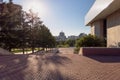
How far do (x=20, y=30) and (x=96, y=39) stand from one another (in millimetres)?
10899

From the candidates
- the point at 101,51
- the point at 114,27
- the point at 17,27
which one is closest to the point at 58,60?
the point at 101,51

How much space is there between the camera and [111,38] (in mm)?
34375

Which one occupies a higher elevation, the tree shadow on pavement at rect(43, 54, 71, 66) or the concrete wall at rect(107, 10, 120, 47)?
the concrete wall at rect(107, 10, 120, 47)

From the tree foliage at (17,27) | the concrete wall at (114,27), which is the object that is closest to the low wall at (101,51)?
the concrete wall at (114,27)

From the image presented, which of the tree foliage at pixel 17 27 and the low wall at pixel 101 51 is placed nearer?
the low wall at pixel 101 51

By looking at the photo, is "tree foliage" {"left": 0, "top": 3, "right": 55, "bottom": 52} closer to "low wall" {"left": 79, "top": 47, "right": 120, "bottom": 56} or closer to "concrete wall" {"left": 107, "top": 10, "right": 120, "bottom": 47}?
"concrete wall" {"left": 107, "top": 10, "right": 120, "bottom": 47}

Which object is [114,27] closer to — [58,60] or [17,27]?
[17,27]

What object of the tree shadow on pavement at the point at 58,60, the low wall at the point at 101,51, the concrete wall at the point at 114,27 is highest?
the concrete wall at the point at 114,27

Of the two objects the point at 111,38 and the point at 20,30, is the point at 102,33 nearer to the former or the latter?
the point at 111,38

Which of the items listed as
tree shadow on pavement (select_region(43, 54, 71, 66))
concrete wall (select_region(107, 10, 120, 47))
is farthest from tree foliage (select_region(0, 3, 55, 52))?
tree shadow on pavement (select_region(43, 54, 71, 66))

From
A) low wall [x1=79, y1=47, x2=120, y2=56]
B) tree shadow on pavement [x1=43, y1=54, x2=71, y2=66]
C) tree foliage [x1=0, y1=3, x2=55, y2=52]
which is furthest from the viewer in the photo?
tree foliage [x1=0, y1=3, x2=55, y2=52]

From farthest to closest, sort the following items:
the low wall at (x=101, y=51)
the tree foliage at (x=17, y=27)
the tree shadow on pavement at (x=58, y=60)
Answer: the tree foliage at (x=17, y=27) → the low wall at (x=101, y=51) → the tree shadow on pavement at (x=58, y=60)

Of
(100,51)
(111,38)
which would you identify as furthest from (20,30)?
(100,51)

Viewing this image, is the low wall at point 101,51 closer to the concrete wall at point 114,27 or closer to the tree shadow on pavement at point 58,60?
the tree shadow on pavement at point 58,60
